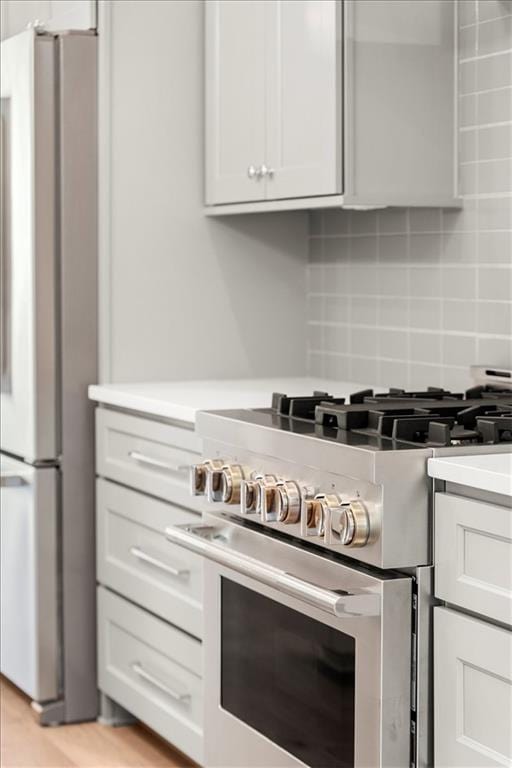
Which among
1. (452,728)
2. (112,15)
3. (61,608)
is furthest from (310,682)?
(112,15)

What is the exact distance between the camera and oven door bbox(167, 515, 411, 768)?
6.41 ft

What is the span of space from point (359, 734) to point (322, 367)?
156 centimetres

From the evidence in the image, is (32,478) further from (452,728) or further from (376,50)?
(452,728)

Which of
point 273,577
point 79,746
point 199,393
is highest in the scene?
point 199,393

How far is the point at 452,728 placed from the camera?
6.29ft

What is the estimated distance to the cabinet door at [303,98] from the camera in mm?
2758

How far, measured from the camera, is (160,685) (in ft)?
9.64

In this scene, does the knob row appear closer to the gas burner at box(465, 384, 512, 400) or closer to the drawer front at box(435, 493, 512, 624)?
the drawer front at box(435, 493, 512, 624)

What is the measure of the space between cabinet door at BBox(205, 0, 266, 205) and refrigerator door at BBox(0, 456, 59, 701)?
87 centimetres

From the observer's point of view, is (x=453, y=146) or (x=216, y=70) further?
(x=216, y=70)

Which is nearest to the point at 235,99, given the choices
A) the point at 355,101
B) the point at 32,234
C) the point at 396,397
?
the point at 355,101

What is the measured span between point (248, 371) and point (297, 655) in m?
1.33

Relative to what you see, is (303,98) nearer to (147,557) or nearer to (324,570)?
(147,557)

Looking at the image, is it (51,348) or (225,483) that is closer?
(225,483)
